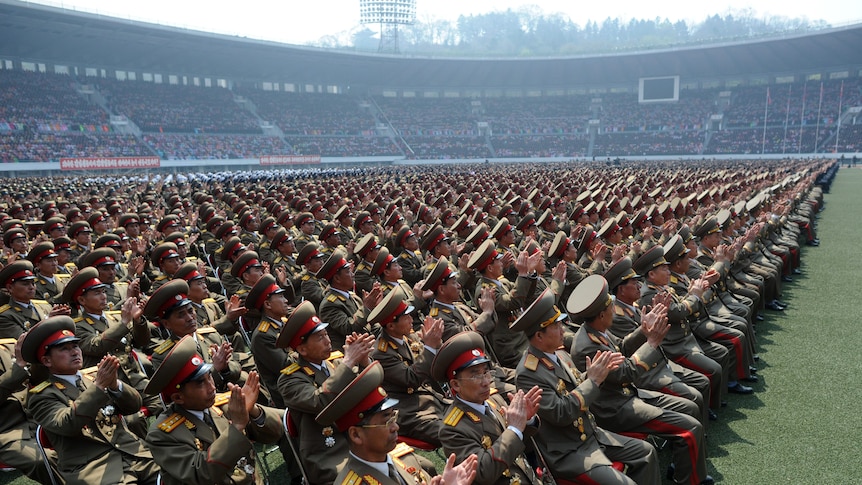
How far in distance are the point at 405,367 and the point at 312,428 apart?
1.01m

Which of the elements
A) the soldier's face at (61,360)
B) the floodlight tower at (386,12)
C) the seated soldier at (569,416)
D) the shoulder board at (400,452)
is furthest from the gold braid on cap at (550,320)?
the floodlight tower at (386,12)

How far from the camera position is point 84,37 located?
4953cm

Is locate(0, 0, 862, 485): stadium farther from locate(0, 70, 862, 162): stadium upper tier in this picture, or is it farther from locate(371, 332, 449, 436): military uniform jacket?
locate(0, 70, 862, 162): stadium upper tier

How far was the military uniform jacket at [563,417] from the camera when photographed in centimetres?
393

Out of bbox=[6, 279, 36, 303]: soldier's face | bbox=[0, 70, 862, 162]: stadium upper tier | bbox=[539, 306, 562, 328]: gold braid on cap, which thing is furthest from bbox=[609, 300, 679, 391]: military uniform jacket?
bbox=[0, 70, 862, 162]: stadium upper tier

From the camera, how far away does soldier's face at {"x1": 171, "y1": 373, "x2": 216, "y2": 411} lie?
3484mm

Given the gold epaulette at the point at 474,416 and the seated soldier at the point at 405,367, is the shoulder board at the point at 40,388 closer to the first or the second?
the seated soldier at the point at 405,367

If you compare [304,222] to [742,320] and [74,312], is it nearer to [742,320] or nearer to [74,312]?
[74,312]

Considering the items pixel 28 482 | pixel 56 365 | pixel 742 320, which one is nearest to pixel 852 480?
pixel 742 320

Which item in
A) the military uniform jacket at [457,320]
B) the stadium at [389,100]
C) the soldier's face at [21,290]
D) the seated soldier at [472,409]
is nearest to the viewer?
the seated soldier at [472,409]

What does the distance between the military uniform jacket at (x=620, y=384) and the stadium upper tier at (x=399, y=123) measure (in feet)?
153

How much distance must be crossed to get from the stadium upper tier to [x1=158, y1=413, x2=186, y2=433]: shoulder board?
46152 millimetres

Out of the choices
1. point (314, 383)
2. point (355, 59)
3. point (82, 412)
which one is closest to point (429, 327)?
point (314, 383)

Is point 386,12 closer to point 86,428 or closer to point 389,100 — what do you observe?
point 389,100
